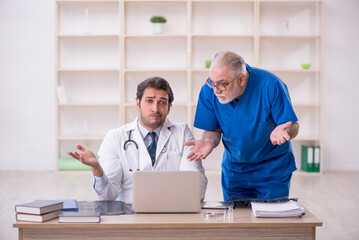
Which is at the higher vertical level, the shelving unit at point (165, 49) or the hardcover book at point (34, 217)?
the shelving unit at point (165, 49)

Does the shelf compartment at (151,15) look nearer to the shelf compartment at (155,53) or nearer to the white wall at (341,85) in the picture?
the shelf compartment at (155,53)

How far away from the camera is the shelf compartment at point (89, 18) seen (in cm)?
Result: 630

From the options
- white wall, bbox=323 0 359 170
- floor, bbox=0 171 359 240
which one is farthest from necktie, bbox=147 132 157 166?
white wall, bbox=323 0 359 170

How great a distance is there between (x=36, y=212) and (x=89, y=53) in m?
4.44

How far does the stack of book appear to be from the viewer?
2117mm

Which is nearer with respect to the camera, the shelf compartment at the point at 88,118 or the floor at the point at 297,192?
the floor at the point at 297,192

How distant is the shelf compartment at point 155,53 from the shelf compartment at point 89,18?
301 millimetres

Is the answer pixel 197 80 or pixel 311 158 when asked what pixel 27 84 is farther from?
pixel 311 158

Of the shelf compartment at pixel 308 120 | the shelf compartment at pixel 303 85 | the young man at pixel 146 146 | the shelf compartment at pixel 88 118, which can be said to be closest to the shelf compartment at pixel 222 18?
the shelf compartment at pixel 303 85

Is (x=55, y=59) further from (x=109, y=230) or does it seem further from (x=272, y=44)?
(x=109, y=230)

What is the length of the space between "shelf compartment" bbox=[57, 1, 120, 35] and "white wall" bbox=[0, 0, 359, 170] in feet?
0.48

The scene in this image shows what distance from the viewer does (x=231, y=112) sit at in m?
2.75

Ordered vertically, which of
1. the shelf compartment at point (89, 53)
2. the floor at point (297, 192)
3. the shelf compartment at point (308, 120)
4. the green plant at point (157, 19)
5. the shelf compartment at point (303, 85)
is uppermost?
the green plant at point (157, 19)

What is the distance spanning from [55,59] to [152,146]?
11.6 ft
